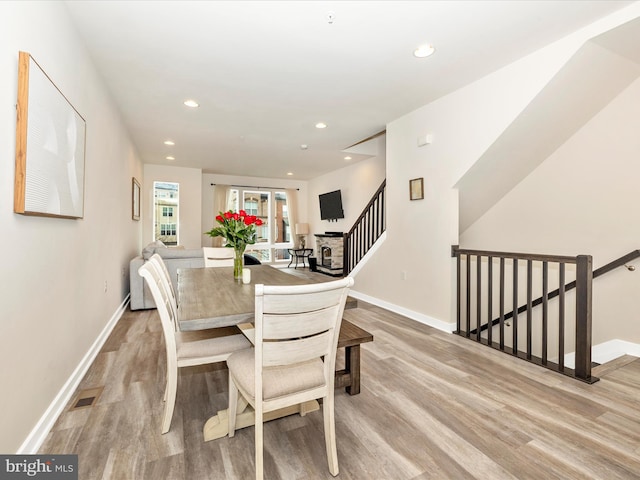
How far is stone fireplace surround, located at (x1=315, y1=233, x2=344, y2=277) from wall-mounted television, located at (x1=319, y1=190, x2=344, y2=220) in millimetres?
580

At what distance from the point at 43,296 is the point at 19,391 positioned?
48 cm

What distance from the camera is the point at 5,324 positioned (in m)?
1.29

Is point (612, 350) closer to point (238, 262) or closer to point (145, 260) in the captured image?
point (238, 262)

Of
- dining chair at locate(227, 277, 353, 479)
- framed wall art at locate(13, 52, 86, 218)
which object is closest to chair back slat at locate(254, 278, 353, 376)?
dining chair at locate(227, 277, 353, 479)

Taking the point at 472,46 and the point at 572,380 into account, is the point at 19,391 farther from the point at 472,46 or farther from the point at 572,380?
the point at 472,46

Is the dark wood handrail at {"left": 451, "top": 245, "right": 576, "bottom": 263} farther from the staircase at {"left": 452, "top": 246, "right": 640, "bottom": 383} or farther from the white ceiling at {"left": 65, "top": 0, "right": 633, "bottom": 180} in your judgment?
the white ceiling at {"left": 65, "top": 0, "right": 633, "bottom": 180}

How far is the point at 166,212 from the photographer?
6957 mm

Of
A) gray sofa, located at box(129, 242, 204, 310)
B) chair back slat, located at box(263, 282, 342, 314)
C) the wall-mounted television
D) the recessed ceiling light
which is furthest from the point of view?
the wall-mounted television

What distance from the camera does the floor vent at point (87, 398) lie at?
191cm

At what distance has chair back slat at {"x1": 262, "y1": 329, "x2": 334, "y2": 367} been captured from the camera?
1256 millimetres

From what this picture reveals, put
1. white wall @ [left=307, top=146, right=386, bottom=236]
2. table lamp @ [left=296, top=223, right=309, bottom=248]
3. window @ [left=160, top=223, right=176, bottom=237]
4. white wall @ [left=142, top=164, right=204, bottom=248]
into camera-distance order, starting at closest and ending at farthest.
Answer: white wall @ [left=307, top=146, right=386, bottom=236]
white wall @ [left=142, top=164, right=204, bottom=248]
window @ [left=160, top=223, right=176, bottom=237]
table lamp @ [left=296, top=223, right=309, bottom=248]

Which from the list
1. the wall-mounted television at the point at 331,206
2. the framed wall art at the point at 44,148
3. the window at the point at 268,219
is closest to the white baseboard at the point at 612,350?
the framed wall art at the point at 44,148

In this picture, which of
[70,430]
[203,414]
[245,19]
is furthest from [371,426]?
[245,19]

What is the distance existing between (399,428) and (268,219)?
7.59 meters
